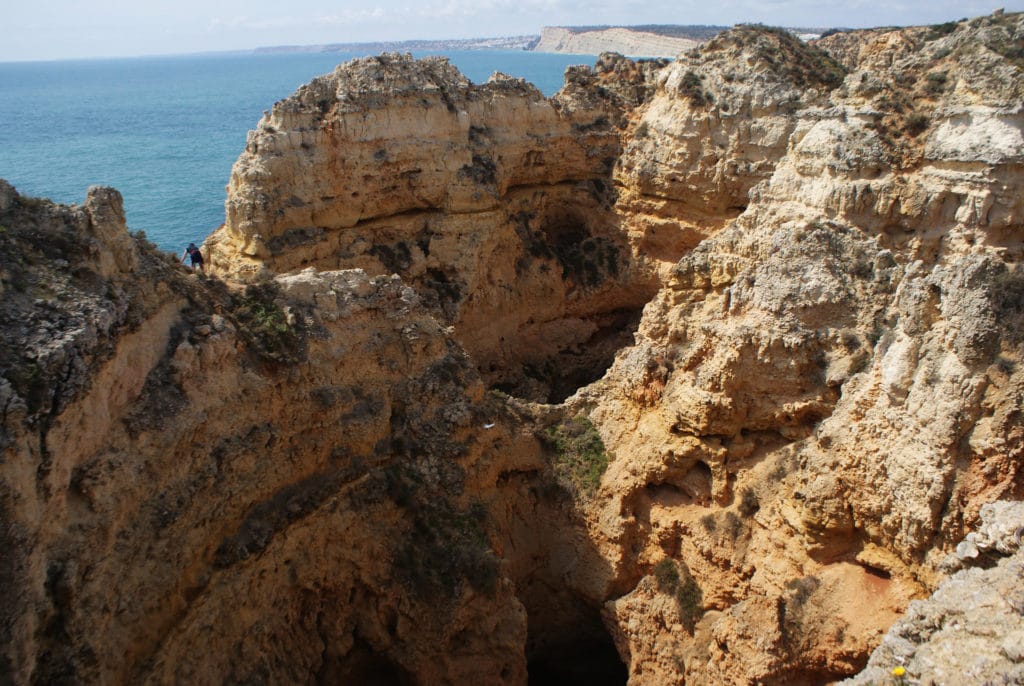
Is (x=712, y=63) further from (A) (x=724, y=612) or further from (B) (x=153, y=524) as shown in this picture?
(B) (x=153, y=524)

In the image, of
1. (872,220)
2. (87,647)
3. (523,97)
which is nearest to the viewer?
(87,647)

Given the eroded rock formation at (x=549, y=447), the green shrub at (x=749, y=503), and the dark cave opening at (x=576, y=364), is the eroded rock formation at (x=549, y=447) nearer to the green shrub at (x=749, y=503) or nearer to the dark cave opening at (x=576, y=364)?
the green shrub at (x=749, y=503)

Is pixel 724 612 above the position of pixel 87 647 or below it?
below

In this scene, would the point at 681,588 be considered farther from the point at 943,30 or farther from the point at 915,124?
the point at 943,30

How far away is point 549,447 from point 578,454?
70 centimetres

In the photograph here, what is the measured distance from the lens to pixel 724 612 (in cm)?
1526

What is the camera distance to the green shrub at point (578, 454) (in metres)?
17.5

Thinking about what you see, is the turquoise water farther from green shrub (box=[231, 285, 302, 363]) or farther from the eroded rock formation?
the eroded rock formation

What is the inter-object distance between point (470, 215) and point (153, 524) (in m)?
17.5

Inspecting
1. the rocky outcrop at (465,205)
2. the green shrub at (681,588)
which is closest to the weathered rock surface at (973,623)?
the green shrub at (681,588)

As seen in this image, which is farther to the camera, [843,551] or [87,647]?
[843,551]

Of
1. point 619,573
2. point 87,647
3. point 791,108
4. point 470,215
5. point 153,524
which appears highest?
point 791,108

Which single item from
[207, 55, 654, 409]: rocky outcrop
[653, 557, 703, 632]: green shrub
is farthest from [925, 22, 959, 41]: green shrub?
[653, 557, 703, 632]: green shrub

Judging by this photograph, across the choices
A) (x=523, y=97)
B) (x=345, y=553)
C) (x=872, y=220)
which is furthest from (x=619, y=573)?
(x=523, y=97)
